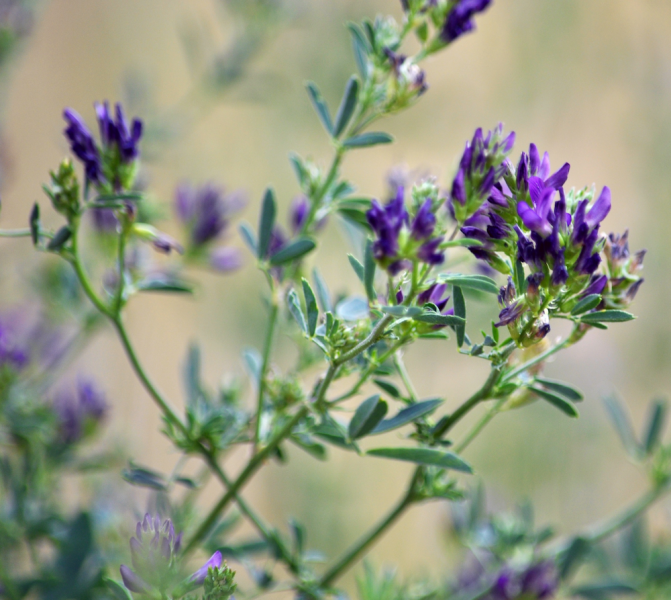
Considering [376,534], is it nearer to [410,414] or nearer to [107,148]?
[410,414]

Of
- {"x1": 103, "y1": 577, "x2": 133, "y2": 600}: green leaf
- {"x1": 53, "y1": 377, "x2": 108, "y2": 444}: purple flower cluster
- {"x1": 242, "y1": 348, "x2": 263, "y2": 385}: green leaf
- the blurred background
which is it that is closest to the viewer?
{"x1": 103, "y1": 577, "x2": 133, "y2": 600}: green leaf

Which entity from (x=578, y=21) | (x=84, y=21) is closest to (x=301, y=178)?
(x=578, y=21)

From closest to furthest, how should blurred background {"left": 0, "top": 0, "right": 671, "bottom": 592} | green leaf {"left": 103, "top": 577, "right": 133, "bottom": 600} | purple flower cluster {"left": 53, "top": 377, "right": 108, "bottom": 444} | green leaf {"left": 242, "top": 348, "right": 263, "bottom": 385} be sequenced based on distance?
green leaf {"left": 103, "top": 577, "right": 133, "bottom": 600} < green leaf {"left": 242, "top": 348, "right": 263, "bottom": 385} < purple flower cluster {"left": 53, "top": 377, "right": 108, "bottom": 444} < blurred background {"left": 0, "top": 0, "right": 671, "bottom": 592}

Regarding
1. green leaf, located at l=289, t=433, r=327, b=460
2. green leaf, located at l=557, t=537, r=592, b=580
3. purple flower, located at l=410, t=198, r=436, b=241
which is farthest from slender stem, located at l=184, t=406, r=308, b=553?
green leaf, located at l=557, t=537, r=592, b=580

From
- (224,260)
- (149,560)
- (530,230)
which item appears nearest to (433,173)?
(224,260)

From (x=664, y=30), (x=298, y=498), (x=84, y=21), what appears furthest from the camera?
(x=84, y=21)

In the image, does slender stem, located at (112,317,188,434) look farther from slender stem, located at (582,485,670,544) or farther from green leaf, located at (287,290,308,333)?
slender stem, located at (582,485,670,544)

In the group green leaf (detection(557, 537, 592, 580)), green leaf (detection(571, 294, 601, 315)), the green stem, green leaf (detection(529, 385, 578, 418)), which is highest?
green leaf (detection(571, 294, 601, 315))

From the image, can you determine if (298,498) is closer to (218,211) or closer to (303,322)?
(218,211)
